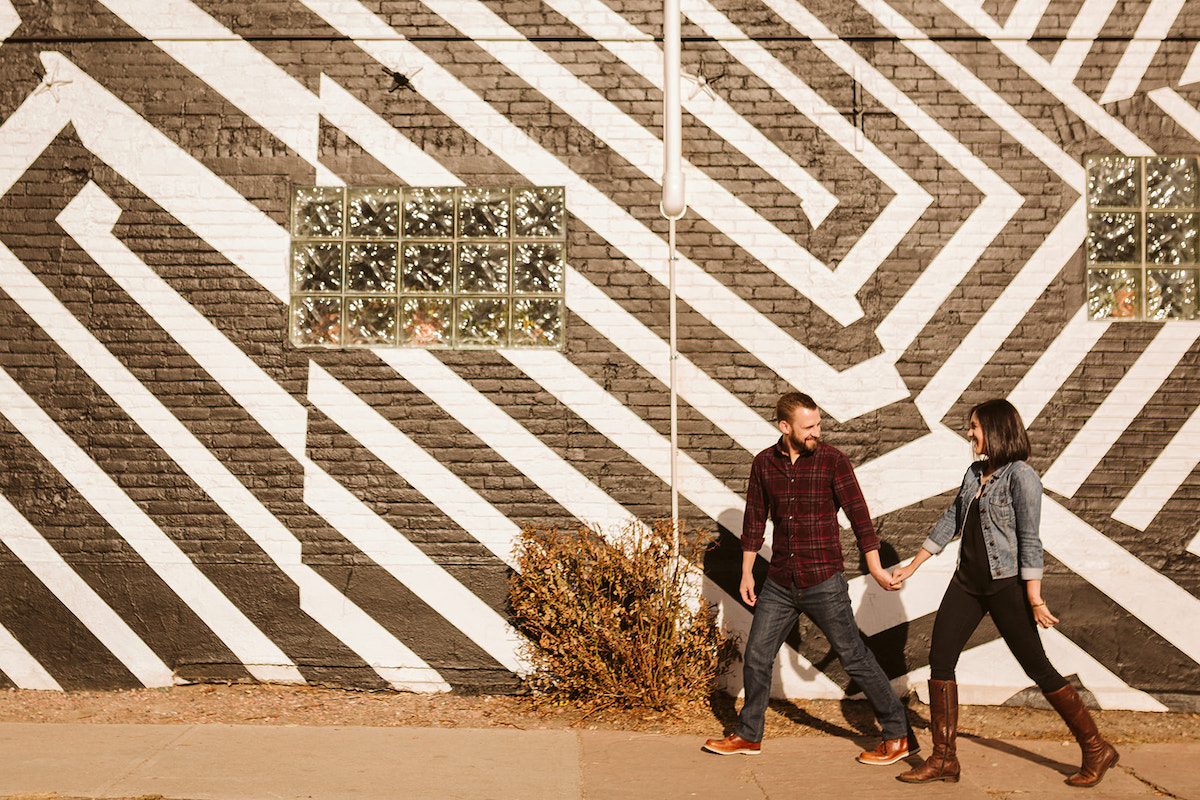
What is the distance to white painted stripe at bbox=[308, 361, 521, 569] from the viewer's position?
251 inches

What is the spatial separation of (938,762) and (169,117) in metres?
6.32

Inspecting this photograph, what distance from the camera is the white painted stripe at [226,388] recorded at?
249 inches

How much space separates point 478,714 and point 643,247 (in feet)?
10.7

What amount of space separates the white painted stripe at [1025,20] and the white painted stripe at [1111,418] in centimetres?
232

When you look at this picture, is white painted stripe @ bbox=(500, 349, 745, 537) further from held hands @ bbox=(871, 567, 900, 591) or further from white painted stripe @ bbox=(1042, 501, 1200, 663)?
white painted stripe @ bbox=(1042, 501, 1200, 663)

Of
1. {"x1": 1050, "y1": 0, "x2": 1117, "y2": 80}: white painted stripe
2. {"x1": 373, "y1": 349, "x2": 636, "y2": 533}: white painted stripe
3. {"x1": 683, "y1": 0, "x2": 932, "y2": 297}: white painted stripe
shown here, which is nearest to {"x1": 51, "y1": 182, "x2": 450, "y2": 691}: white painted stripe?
{"x1": 373, "y1": 349, "x2": 636, "y2": 533}: white painted stripe

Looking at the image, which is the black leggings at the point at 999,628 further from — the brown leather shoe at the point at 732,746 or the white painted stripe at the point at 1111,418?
the white painted stripe at the point at 1111,418

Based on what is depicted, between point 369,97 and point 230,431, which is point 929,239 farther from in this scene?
point 230,431

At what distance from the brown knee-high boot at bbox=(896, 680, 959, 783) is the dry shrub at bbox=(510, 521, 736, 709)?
4.82 ft

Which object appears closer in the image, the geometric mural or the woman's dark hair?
the woman's dark hair

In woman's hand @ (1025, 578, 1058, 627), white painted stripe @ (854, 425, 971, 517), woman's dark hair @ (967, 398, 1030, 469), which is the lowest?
woman's hand @ (1025, 578, 1058, 627)

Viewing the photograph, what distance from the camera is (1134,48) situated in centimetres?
649

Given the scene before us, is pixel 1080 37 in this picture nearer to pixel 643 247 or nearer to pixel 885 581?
pixel 643 247

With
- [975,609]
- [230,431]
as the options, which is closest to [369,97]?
[230,431]
